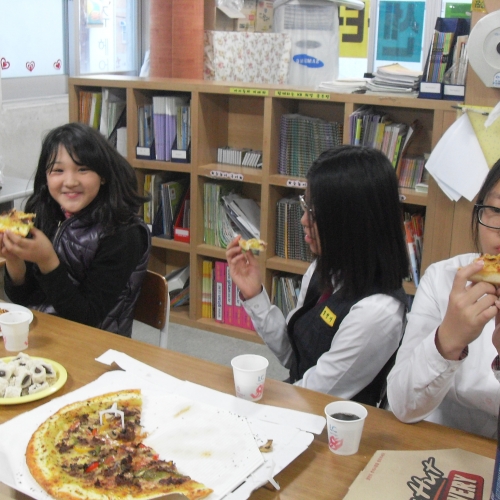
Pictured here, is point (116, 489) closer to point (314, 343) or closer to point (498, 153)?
point (314, 343)

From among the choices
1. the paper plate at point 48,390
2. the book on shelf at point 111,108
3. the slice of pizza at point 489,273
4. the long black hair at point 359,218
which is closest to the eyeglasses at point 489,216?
the slice of pizza at point 489,273

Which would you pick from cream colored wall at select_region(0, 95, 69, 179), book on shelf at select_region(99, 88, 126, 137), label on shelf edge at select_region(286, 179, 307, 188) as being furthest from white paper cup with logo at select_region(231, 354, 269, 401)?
cream colored wall at select_region(0, 95, 69, 179)

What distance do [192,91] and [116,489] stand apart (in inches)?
103

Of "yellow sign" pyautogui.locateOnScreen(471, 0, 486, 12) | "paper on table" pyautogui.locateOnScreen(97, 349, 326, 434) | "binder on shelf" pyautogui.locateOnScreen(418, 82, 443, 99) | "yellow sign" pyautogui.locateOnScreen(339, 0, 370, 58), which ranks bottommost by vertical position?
"paper on table" pyautogui.locateOnScreen(97, 349, 326, 434)

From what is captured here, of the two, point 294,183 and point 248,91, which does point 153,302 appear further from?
point 248,91

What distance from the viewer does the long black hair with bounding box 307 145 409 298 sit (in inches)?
60.6

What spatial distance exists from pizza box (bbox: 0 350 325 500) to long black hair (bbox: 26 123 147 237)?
2.30ft

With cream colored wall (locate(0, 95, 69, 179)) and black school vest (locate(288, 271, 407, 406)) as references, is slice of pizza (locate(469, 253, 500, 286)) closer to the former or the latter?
black school vest (locate(288, 271, 407, 406))

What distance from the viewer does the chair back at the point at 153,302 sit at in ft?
6.39

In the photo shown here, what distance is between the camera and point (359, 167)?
1.54 metres

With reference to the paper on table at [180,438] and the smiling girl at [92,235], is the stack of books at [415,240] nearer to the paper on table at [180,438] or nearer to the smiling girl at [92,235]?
the smiling girl at [92,235]

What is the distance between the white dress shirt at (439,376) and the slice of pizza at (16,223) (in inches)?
41.4

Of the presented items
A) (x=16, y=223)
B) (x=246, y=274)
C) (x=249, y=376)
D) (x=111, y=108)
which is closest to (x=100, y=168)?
(x=16, y=223)

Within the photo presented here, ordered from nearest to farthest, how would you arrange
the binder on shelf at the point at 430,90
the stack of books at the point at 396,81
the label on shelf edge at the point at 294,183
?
the binder on shelf at the point at 430,90 < the stack of books at the point at 396,81 < the label on shelf edge at the point at 294,183
